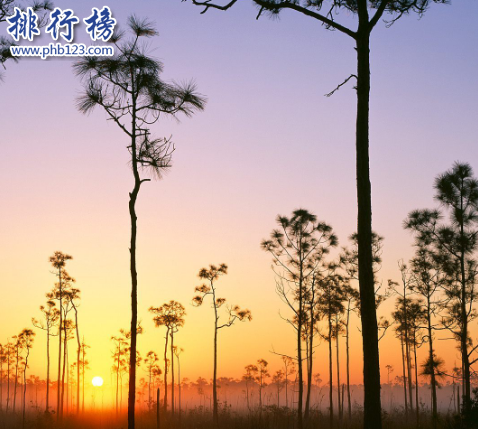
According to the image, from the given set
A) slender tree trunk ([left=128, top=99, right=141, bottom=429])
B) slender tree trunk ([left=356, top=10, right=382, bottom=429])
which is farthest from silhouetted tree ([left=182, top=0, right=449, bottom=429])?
slender tree trunk ([left=128, top=99, right=141, bottom=429])

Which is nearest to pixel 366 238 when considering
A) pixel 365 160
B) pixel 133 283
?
pixel 365 160

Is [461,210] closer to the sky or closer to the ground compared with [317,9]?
closer to the ground

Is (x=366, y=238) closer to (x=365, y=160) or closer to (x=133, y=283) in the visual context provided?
(x=365, y=160)

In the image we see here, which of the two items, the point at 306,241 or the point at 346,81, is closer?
the point at 346,81

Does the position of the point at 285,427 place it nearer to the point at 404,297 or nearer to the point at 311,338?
the point at 311,338

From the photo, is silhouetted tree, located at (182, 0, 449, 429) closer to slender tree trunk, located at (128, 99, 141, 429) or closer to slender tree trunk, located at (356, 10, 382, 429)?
slender tree trunk, located at (356, 10, 382, 429)

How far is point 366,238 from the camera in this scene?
783cm

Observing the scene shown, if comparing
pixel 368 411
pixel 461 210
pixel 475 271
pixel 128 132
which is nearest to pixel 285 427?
pixel 475 271

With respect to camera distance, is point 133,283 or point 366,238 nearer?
point 366,238

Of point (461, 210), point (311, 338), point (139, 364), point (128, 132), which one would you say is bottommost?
point (139, 364)

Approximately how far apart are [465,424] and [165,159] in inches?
384

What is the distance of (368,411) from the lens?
290 inches

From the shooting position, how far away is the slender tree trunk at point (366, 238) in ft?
24.3

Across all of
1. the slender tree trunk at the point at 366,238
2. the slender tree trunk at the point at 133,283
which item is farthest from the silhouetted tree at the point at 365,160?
the slender tree trunk at the point at 133,283
